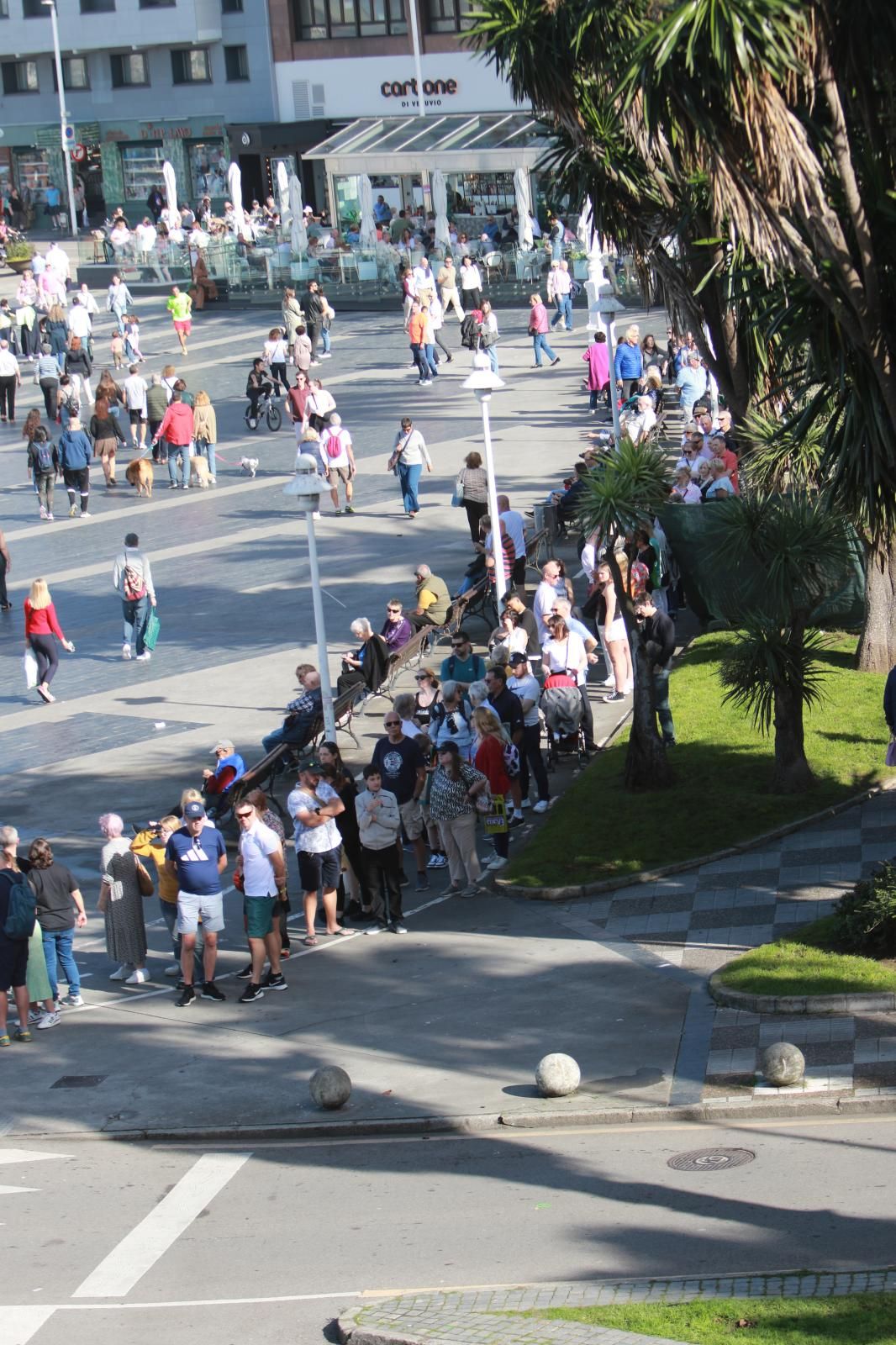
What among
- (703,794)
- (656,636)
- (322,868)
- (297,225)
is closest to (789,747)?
(703,794)

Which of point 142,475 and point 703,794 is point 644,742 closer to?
point 703,794

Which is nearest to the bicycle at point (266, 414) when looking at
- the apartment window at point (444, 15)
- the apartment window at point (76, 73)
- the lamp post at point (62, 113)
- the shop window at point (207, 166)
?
the lamp post at point (62, 113)

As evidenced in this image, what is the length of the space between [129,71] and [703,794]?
5927 cm

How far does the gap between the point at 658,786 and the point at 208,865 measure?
15.3ft

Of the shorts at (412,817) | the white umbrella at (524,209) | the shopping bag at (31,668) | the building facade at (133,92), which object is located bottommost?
the shorts at (412,817)

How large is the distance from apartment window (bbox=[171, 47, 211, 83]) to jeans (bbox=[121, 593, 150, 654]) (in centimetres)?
4927

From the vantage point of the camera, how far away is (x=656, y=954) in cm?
1395

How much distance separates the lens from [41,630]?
2170cm

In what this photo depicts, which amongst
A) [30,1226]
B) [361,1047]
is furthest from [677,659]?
[30,1226]

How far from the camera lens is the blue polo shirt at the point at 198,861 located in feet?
46.6

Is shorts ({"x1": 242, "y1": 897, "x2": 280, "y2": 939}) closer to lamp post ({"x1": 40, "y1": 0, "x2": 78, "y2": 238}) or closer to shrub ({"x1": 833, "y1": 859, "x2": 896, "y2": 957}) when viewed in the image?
shrub ({"x1": 833, "y1": 859, "x2": 896, "y2": 957})

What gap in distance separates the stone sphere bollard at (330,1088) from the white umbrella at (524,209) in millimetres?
35788

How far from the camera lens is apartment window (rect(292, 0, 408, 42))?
206ft

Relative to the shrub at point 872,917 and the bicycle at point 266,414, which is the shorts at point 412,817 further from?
the bicycle at point 266,414
